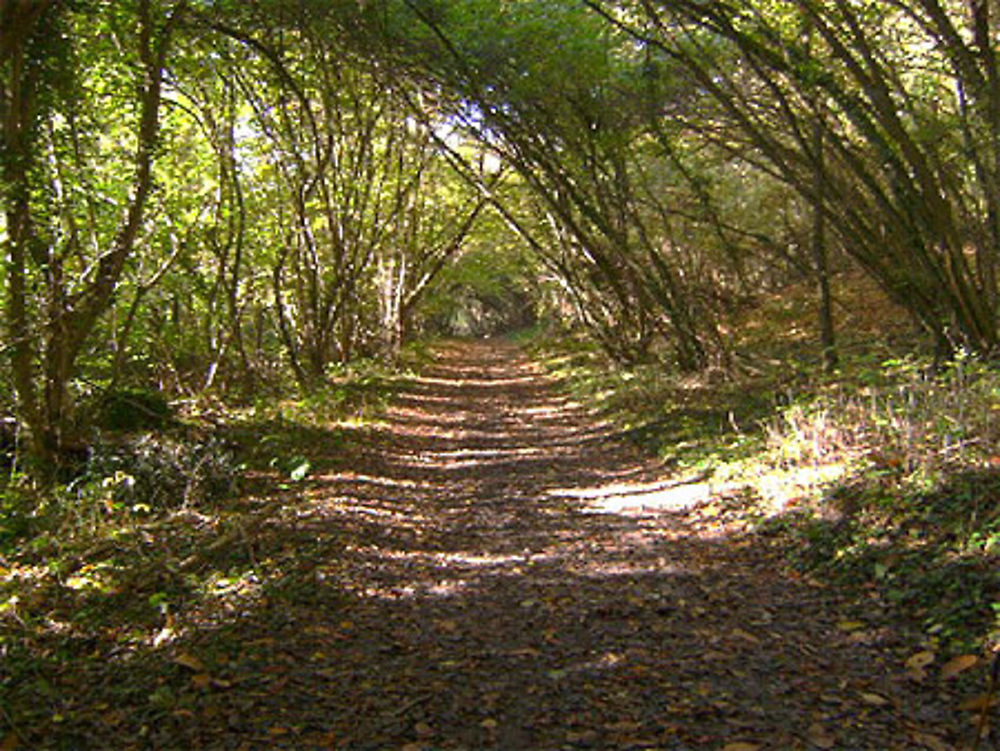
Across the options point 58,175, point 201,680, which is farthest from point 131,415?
point 201,680

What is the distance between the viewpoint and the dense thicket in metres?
6.65

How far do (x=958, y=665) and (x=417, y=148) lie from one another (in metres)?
15.6

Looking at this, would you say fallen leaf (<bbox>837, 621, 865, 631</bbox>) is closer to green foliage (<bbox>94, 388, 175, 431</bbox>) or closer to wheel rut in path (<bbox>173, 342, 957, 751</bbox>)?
wheel rut in path (<bbox>173, 342, 957, 751</bbox>)

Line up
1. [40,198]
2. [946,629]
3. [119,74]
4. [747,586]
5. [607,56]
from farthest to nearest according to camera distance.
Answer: [607,56]
[119,74]
[40,198]
[747,586]
[946,629]

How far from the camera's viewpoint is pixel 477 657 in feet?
12.4

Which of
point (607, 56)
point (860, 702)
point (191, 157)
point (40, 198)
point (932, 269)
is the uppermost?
point (607, 56)

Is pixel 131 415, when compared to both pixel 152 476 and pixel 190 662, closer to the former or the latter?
pixel 152 476

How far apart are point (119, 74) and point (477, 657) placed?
7.51 meters

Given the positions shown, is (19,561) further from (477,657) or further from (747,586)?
(747,586)

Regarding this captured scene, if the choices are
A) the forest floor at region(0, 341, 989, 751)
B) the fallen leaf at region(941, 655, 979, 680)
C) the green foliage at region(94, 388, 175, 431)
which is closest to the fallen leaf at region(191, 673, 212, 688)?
the forest floor at region(0, 341, 989, 751)

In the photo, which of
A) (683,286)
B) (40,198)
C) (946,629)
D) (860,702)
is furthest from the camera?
(683,286)

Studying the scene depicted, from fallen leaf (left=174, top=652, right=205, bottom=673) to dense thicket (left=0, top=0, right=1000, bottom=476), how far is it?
3485mm

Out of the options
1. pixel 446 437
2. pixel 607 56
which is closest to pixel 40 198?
pixel 446 437

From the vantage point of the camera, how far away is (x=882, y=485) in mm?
4895
